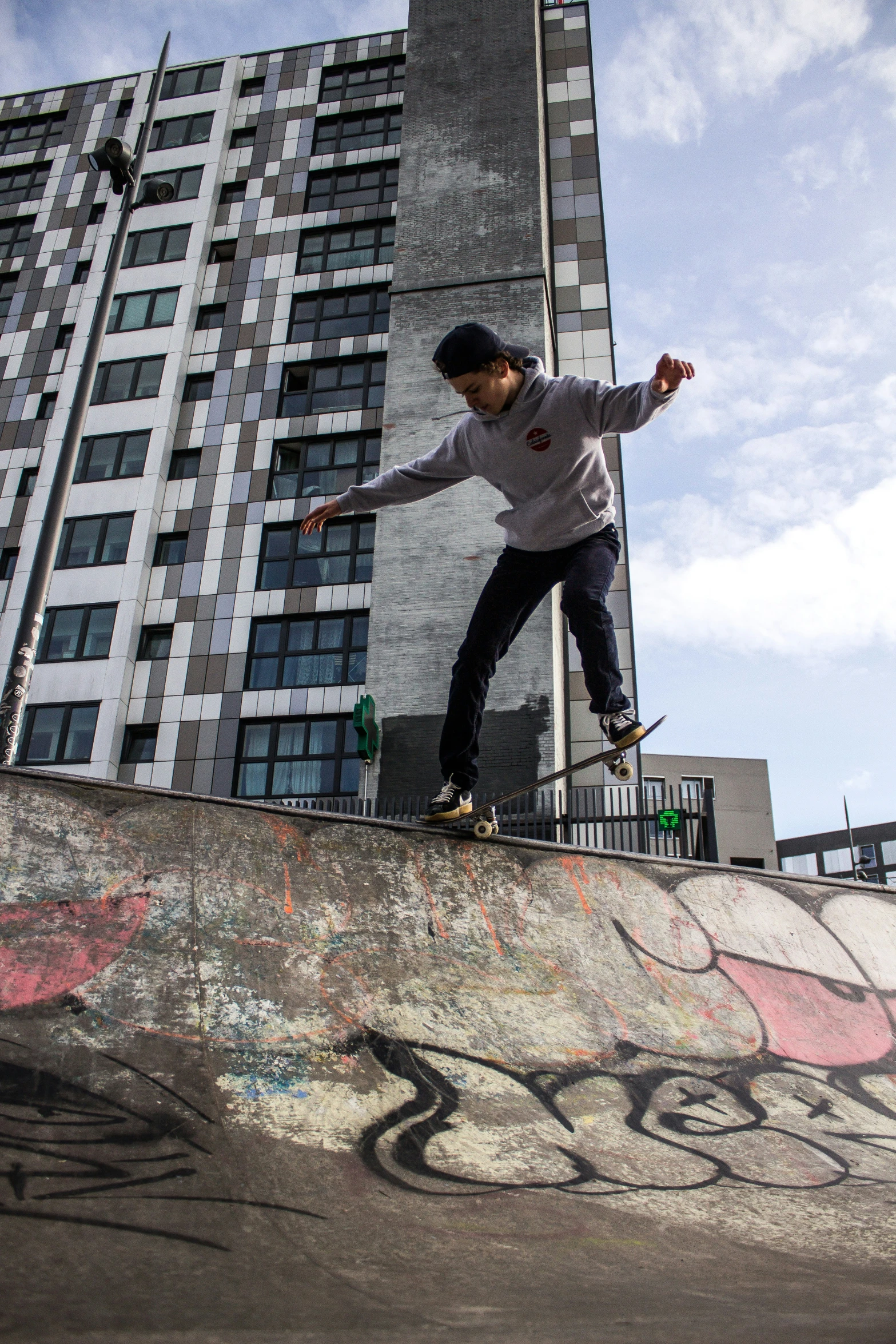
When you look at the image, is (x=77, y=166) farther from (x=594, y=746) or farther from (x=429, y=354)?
(x=594, y=746)

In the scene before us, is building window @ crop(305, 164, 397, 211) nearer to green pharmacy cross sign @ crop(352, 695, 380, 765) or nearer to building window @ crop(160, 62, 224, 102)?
building window @ crop(160, 62, 224, 102)

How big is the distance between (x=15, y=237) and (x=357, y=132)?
42.6 feet

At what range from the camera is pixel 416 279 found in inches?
867

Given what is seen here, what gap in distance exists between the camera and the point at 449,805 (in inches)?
225

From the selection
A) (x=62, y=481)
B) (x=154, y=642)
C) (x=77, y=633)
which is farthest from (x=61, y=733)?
(x=62, y=481)

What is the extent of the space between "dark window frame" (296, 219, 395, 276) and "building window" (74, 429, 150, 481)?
7760 millimetres

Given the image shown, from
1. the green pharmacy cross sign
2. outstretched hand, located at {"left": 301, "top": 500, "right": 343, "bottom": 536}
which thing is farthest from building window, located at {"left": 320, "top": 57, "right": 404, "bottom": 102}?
outstretched hand, located at {"left": 301, "top": 500, "right": 343, "bottom": 536}

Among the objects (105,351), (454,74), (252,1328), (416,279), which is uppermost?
(454,74)

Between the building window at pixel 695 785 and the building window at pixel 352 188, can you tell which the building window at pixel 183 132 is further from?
the building window at pixel 695 785

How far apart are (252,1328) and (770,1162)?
7.28ft

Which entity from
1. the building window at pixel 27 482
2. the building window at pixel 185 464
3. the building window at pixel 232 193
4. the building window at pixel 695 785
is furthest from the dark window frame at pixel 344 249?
the building window at pixel 695 785

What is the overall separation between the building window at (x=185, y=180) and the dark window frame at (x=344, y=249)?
4528 millimetres

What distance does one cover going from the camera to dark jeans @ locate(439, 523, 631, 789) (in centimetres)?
517

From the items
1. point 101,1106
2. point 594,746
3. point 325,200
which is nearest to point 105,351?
point 325,200
